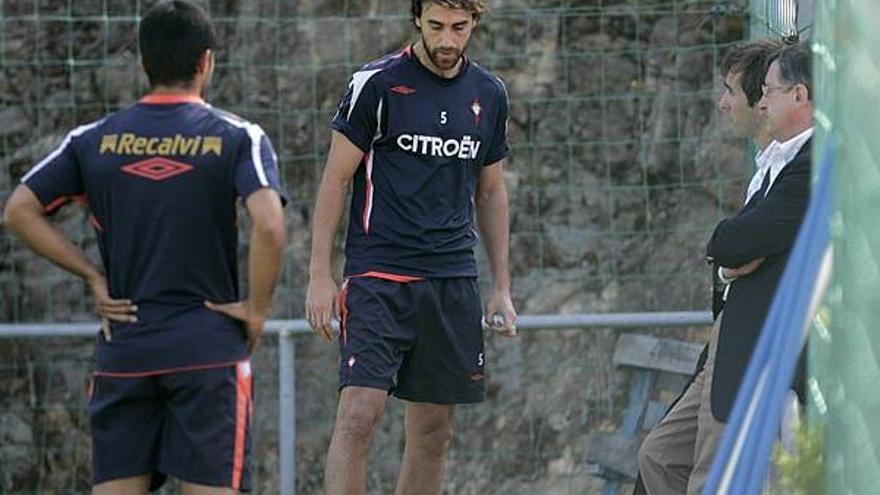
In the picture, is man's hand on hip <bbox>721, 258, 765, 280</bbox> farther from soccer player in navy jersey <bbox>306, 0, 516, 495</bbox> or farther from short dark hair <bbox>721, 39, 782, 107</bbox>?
soccer player in navy jersey <bbox>306, 0, 516, 495</bbox>

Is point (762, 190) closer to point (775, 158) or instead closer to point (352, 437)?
point (775, 158)

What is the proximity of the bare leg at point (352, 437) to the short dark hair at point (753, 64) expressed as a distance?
1.53 metres

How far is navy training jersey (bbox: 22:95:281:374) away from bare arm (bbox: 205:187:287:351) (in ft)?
0.11

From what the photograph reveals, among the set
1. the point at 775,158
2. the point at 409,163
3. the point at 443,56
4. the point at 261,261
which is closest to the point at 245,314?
the point at 261,261

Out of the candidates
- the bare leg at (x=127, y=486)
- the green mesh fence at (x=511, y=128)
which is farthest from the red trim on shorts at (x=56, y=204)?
the green mesh fence at (x=511, y=128)

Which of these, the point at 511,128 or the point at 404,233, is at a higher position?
the point at 511,128

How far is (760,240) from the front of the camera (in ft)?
18.0

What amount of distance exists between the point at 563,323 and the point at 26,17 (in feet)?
10.8

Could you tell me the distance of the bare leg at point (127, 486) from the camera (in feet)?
18.7

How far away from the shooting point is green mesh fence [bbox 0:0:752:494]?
373 inches

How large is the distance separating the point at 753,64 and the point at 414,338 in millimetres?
1430

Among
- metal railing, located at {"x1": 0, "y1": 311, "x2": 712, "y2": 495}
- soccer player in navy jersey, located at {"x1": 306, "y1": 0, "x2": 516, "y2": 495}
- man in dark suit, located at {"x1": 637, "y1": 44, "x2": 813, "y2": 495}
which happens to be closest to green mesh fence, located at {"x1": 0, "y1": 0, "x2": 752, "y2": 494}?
metal railing, located at {"x1": 0, "y1": 311, "x2": 712, "y2": 495}

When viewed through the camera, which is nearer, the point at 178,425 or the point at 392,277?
the point at 178,425

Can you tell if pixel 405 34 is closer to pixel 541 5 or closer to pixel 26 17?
pixel 541 5
